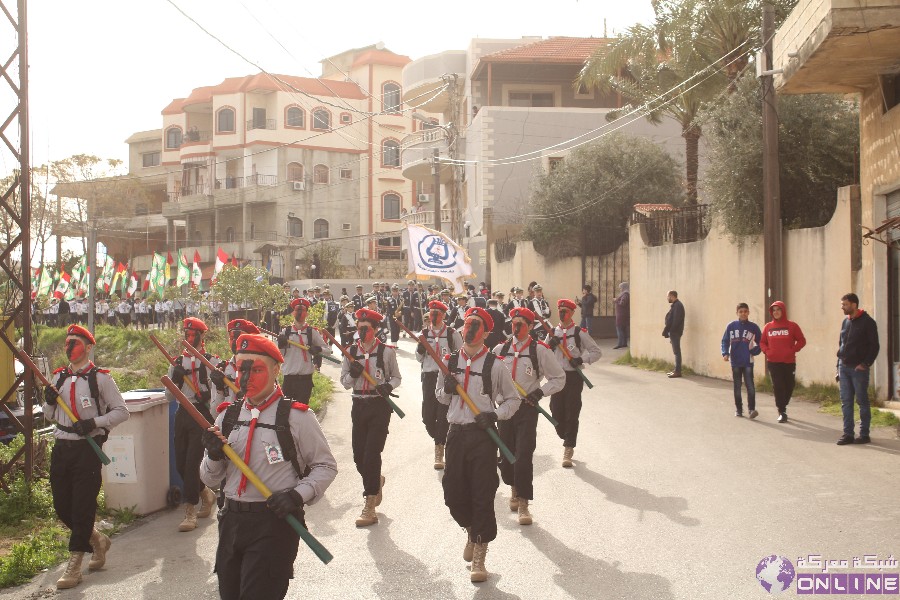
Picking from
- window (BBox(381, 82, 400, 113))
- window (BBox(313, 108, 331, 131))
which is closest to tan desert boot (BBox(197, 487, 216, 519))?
window (BBox(313, 108, 331, 131))

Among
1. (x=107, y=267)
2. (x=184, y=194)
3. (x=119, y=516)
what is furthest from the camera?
(x=184, y=194)

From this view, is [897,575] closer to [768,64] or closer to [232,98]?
[768,64]

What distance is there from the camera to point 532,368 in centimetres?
961

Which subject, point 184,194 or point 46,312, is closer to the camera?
point 46,312

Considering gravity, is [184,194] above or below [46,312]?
above

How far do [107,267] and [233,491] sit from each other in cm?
4582

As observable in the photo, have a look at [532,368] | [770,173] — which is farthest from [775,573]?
[770,173]

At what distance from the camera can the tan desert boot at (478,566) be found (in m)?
7.22

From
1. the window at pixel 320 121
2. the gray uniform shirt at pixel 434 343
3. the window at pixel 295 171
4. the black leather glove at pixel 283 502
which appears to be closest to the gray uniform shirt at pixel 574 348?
the gray uniform shirt at pixel 434 343

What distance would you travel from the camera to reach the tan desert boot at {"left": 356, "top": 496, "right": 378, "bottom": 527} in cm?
912

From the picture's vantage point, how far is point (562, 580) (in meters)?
7.18

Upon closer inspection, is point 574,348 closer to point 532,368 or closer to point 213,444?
point 532,368

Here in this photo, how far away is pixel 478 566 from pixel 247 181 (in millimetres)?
61001

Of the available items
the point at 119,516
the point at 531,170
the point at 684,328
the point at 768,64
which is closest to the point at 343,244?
the point at 531,170
